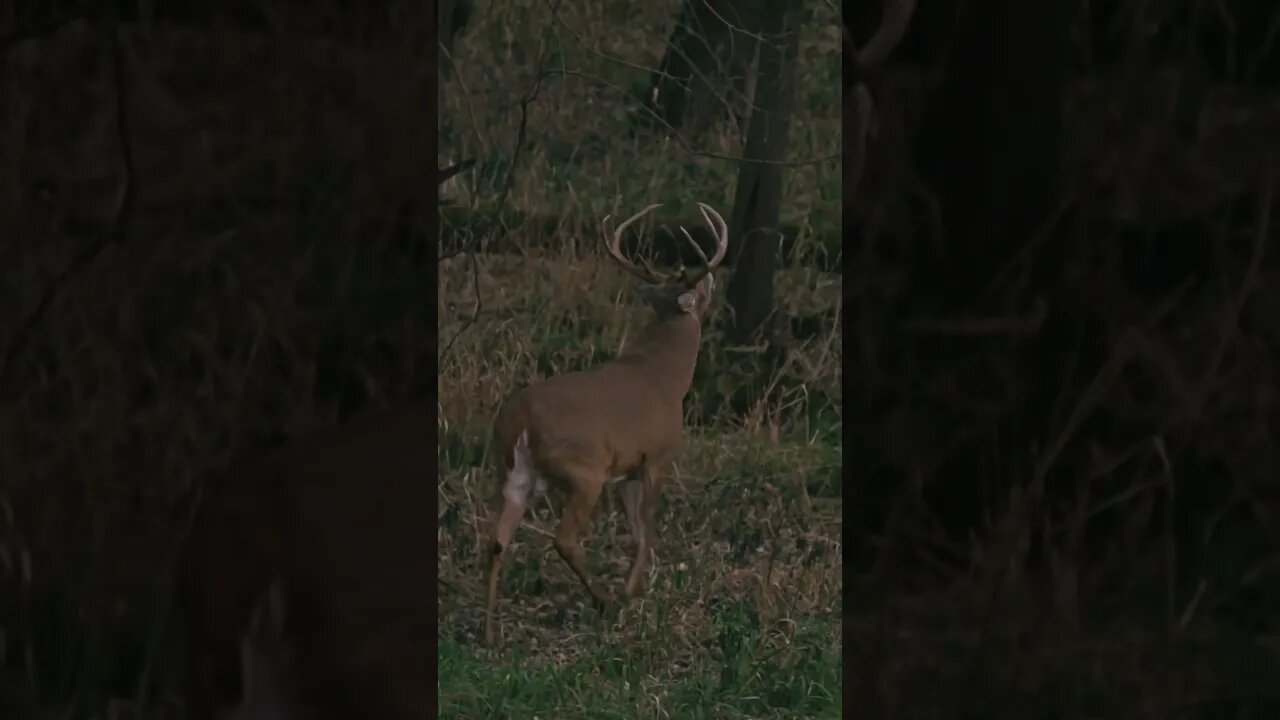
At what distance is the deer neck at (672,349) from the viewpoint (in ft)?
11.2

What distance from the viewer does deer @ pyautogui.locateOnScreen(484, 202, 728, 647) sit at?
11.1 feet

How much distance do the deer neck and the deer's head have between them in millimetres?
23
